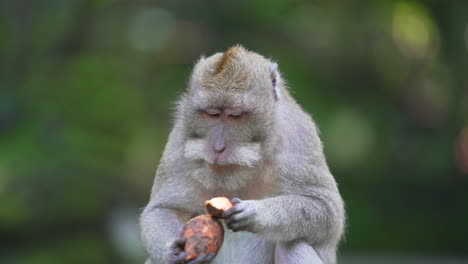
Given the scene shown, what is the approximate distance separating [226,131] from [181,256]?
3.64ft

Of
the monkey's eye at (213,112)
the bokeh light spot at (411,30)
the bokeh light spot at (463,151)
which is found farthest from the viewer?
the bokeh light spot at (411,30)

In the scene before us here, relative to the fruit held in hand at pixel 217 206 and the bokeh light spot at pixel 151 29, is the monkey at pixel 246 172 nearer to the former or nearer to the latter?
the fruit held in hand at pixel 217 206

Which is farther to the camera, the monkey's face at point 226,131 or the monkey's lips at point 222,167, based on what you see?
the monkey's lips at point 222,167

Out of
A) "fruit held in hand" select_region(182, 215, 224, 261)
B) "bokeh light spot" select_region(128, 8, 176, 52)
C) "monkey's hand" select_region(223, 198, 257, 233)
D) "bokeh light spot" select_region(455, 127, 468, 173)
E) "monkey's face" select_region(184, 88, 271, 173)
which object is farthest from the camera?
"bokeh light spot" select_region(128, 8, 176, 52)

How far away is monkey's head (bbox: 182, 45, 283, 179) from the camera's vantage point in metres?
6.61

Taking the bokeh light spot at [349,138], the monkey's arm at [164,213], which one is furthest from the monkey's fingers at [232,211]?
the bokeh light spot at [349,138]

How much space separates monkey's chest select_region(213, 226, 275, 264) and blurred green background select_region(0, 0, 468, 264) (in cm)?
810

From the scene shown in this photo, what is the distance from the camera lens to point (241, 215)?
652cm

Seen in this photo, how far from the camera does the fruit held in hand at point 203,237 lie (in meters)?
6.35

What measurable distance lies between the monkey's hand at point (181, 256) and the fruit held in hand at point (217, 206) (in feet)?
1.10

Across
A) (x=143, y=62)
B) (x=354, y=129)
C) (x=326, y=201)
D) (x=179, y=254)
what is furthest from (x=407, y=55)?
(x=179, y=254)

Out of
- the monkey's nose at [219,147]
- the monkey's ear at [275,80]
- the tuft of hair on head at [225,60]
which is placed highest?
the tuft of hair on head at [225,60]

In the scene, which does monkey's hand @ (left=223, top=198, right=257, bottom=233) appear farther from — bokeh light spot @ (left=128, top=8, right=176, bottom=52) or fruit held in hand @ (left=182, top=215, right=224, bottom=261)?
bokeh light spot @ (left=128, top=8, right=176, bottom=52)

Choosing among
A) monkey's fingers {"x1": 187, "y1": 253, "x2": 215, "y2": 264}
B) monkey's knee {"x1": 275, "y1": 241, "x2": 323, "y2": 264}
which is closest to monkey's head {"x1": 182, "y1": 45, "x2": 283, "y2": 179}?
monkey's fingers {"x1": 187, "y1": 253, "x2": 215, "y2": 264}
